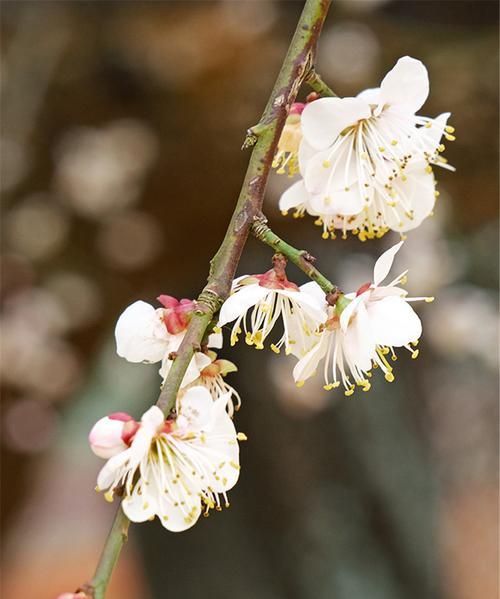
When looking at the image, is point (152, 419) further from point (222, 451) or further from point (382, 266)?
point (382, 266)

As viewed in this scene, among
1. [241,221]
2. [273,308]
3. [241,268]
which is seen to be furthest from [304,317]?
[241,268]

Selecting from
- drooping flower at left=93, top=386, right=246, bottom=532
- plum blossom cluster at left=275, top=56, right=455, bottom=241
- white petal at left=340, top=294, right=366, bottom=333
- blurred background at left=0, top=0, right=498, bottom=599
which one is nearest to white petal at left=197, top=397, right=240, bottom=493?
drooping flower at left=93, top=386, right=246, bottom=532

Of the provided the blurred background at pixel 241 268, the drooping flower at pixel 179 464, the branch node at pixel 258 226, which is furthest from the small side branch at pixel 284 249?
the blurred background at pixel 241 268

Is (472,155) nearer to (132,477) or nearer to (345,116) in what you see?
(345,116)

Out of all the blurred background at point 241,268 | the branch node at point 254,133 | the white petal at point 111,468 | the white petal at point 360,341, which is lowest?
the white petal at point 111,468

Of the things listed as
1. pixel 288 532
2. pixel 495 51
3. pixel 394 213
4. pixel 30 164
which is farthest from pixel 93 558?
pixel 394 213

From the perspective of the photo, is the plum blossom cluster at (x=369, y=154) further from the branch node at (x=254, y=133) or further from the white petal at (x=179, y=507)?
the white petal at (x=179, y=507)
